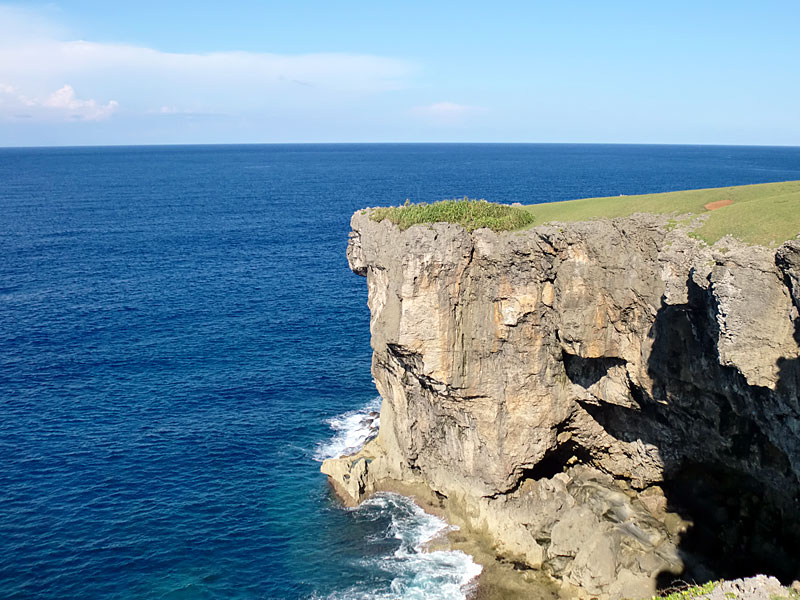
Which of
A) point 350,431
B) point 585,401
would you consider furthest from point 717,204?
point 350,431

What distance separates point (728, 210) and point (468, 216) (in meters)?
14.1

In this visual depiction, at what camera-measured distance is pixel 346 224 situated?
131 m

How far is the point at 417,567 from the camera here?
130 feet

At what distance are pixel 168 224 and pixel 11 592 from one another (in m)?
107

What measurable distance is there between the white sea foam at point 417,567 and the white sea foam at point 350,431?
294 inches

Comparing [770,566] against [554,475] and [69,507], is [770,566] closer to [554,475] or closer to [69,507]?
[554,475]

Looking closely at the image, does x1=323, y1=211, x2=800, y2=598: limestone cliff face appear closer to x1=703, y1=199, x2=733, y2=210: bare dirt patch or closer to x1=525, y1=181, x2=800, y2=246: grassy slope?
x1=525, y1=181, x2=800, y2=246: grassy slope

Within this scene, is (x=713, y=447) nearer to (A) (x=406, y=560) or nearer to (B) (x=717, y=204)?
(B) (x=717, y=204)

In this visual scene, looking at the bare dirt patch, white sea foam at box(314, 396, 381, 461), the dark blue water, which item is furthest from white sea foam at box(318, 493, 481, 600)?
the bare dirt patch

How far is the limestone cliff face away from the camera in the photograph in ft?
111

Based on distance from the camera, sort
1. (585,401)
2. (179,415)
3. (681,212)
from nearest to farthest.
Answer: (681,212) → (585,401) → (179,415)

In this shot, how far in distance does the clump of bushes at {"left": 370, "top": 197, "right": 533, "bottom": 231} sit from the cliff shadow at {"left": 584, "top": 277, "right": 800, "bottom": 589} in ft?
34.6

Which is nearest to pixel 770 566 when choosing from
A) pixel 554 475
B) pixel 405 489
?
pixel 554 475

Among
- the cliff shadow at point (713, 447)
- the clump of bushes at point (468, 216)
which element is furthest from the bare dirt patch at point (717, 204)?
the clump of bushes at point (468, 216)
